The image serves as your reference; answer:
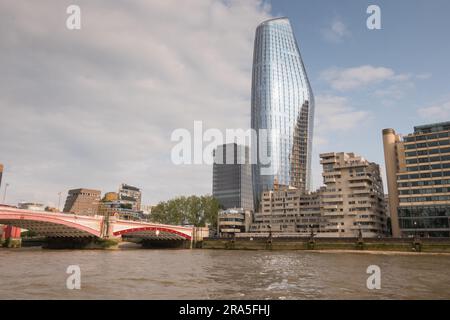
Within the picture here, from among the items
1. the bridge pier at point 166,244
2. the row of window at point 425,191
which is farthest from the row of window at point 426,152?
the bridge pier at point 166,244

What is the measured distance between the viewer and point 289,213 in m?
138

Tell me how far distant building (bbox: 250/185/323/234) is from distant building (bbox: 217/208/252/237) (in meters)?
5.69

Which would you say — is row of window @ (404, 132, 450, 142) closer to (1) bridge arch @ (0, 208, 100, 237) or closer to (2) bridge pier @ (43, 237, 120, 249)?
(2) bridge pier @ (43, 237, 120, 249)

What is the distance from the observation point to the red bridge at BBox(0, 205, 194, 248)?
54781mm

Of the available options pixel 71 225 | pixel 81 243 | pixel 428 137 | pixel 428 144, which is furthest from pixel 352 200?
pixel 71 225

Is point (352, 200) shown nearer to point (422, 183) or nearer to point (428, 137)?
point (422, 183)

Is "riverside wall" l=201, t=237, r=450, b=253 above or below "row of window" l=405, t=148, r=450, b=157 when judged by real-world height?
below

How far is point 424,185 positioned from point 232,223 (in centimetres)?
7381

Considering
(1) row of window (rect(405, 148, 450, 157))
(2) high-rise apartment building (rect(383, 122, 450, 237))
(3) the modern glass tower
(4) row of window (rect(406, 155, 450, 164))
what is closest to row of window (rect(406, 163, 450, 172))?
(2) high-rise apartment building (rect(383, 122, 450, 237))

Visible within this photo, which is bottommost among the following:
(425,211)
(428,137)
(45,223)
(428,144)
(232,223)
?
(232,223)
